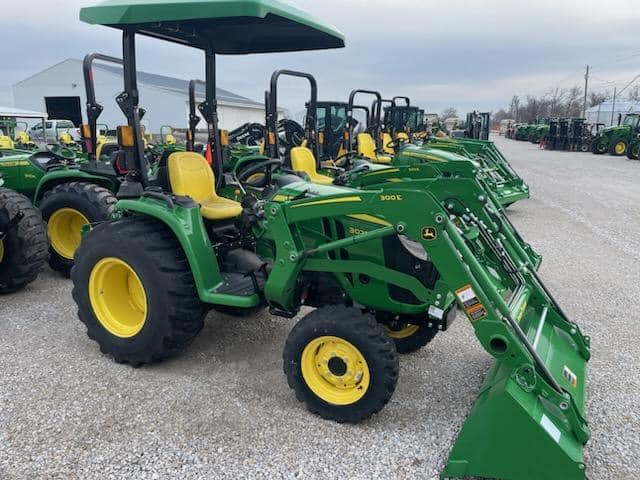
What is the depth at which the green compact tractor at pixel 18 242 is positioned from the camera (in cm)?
481

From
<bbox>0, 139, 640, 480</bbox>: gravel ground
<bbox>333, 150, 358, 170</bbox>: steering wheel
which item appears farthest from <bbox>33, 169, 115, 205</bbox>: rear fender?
<bbox>333, 150, 358, 170</bbox>: steering wheel

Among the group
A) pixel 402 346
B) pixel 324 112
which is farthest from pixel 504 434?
pixel 324 112

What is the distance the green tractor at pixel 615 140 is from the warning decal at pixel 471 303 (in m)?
27.0

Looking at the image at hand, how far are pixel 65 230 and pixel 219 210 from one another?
290cm

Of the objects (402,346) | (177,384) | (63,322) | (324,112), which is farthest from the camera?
(324,112)

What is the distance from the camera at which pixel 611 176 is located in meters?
16.9

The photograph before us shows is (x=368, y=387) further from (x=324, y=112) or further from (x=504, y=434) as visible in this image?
(x=324, y=112)

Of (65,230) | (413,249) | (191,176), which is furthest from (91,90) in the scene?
(413,249)

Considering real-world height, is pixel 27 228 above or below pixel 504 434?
above

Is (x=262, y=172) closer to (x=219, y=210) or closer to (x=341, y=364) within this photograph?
(x=219, y=210)

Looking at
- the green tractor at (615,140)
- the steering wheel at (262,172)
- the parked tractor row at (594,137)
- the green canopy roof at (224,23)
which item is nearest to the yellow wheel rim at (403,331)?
the steering wheel at (262,172)

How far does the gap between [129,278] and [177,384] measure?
93 cm

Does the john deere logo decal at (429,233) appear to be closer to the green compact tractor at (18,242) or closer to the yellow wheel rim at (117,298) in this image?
the yellow wheel rim at (117,298)

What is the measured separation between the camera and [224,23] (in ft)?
11.5
